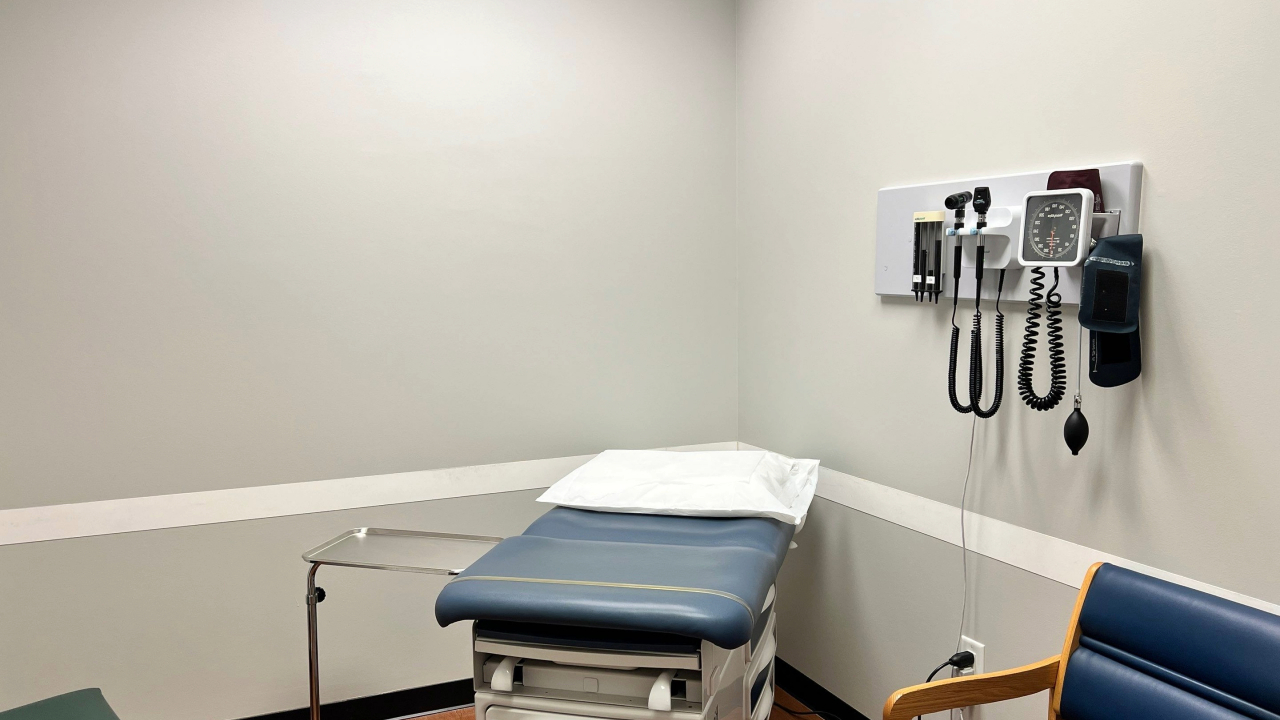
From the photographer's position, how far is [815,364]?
7.49 feet

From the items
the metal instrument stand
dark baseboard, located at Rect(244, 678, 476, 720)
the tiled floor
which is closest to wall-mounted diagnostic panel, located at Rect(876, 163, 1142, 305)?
the metal instrument stand

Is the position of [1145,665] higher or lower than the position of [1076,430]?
lower

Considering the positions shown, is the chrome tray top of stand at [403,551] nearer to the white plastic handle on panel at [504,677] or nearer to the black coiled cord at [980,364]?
the white plastic handle on panel at [504,677]

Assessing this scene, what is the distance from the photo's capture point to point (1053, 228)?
1.46m

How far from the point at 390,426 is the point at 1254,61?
2.15 m

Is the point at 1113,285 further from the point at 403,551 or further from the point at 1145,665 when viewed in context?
the point at 403,551

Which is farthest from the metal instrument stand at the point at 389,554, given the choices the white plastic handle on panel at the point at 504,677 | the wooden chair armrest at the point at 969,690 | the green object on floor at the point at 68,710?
the wooden chair armrest at the point at 969,690

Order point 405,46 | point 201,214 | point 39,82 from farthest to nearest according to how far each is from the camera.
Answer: point 405,46, point 201,214, point 39,82

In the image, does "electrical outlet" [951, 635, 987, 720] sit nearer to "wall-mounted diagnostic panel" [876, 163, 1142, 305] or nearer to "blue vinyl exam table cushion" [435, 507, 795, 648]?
"blue vinyl exam table cushion" [435, 507, 795, 648]

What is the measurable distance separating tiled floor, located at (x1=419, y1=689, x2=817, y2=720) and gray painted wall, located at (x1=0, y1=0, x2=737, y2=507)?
788 millimetres

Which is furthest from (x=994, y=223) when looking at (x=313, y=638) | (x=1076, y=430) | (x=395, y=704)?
(x=395, y=704)

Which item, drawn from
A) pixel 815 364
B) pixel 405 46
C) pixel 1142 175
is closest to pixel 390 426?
pixel 405 46

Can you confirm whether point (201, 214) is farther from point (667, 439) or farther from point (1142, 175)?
point (1142, 175)

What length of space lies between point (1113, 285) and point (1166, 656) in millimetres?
624
